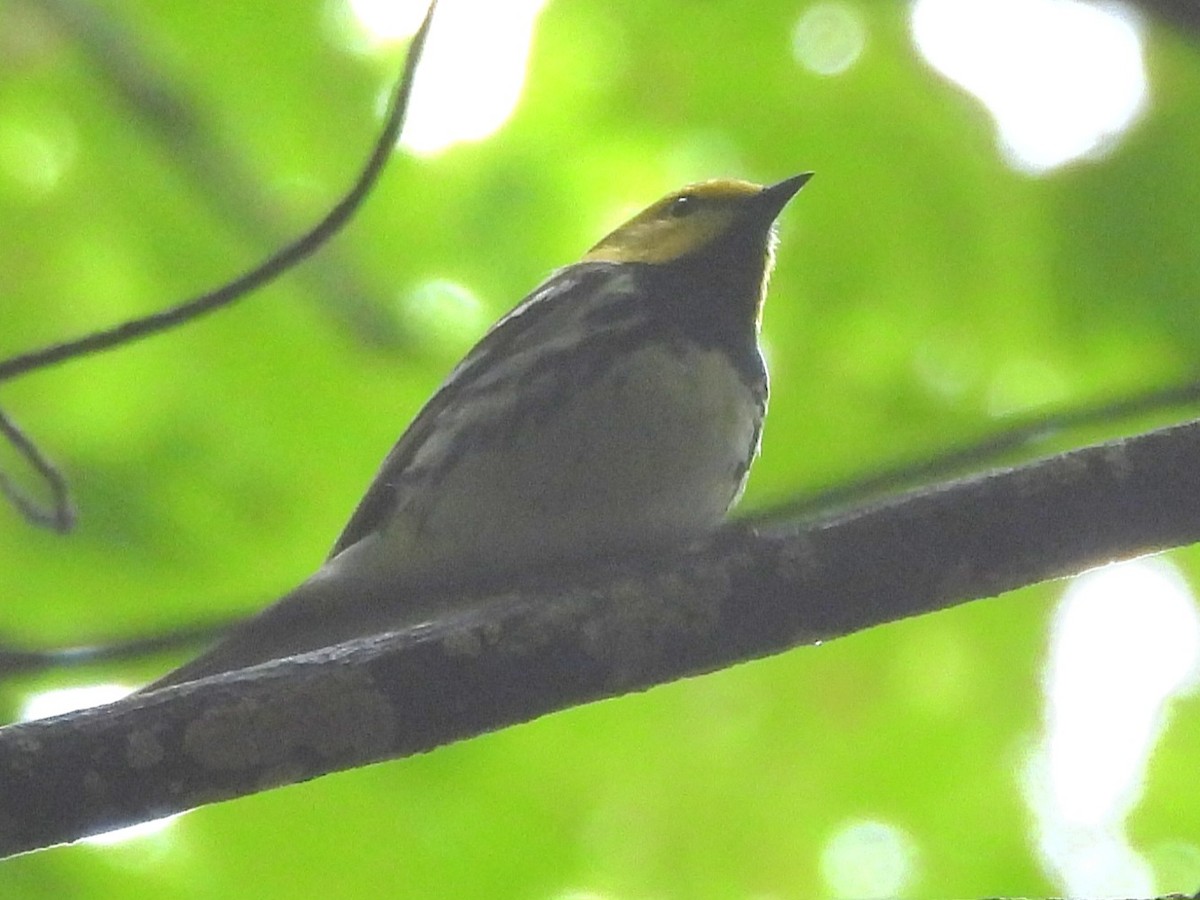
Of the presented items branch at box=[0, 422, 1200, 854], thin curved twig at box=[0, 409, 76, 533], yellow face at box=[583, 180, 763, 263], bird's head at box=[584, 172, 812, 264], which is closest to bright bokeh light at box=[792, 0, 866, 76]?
bird's head at box=[584, 172, 812, 264]

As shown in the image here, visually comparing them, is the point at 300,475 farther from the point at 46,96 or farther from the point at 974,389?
the point at 974,389

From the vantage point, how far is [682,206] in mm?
4492

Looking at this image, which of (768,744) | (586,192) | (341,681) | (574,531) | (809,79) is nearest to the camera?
(341,681)

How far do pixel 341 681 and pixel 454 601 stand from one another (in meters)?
1.26

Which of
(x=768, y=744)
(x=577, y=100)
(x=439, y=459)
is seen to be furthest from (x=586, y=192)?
(x=768, y=744)

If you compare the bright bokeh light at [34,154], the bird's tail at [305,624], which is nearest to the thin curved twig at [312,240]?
→ the bird's tail at [305,624]

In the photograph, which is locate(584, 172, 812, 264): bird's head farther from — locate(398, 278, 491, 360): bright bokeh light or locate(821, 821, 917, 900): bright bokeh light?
locate(821, 821, 917, 900): bright bokeh light

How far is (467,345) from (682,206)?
705 mm

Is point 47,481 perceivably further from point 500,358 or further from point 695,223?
point 695,223

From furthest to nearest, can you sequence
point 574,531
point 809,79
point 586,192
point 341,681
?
point 586,192, point 809,79, point 574,531, point 341,681

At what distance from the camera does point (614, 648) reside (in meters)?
2.24

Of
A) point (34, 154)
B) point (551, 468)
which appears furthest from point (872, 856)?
point (34, 154)

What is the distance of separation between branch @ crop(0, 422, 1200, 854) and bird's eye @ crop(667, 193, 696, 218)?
7.35 feet

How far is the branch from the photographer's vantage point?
6.95 feet
